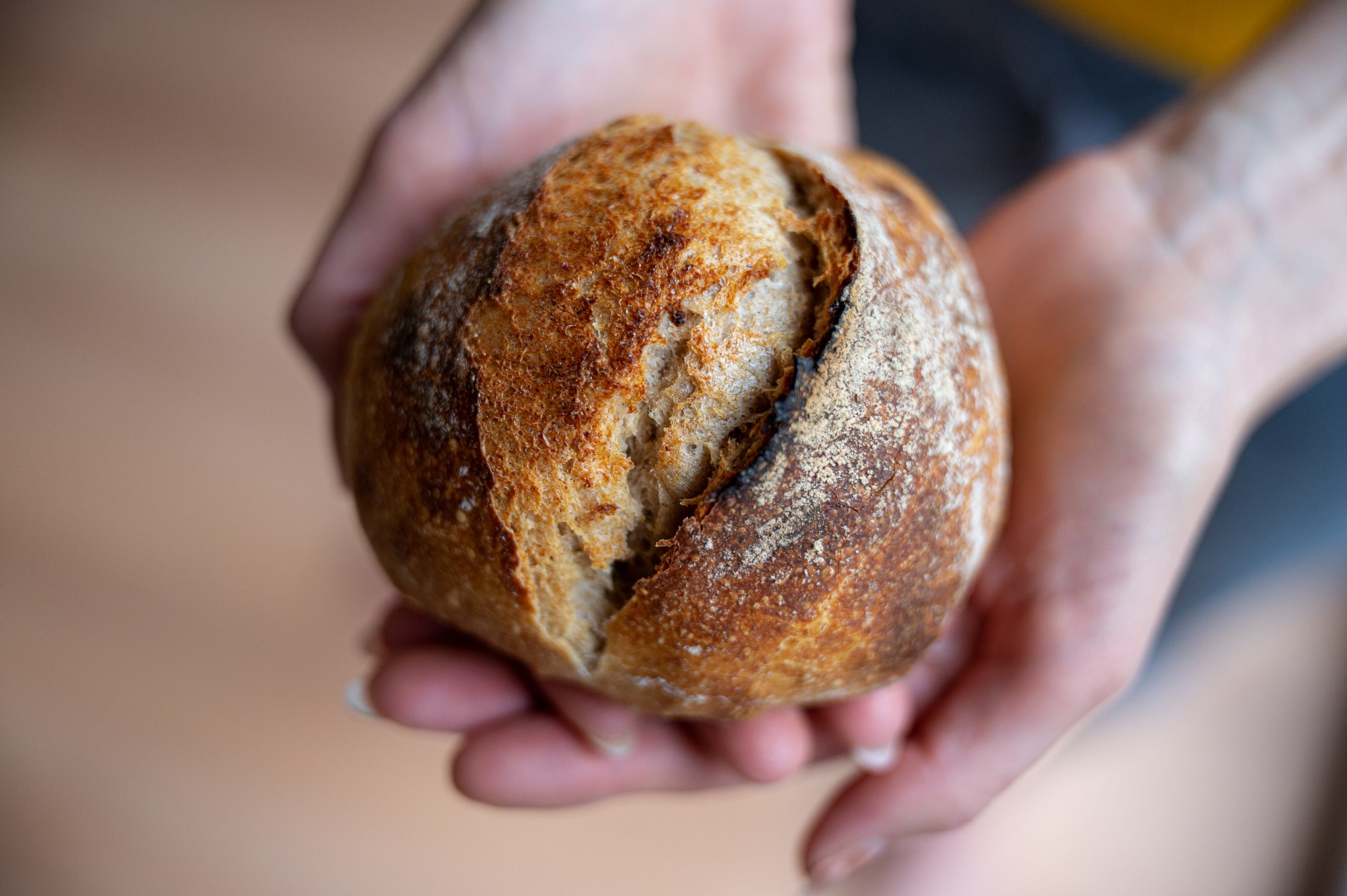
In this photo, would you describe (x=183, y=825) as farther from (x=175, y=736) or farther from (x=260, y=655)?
(x=260, y=655)

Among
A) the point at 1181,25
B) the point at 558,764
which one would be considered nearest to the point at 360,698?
the point at 558,764

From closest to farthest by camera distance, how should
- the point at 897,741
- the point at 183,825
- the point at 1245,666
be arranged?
1. the point at 897,741
2. the point at 183,825
3. the point at 1245,666

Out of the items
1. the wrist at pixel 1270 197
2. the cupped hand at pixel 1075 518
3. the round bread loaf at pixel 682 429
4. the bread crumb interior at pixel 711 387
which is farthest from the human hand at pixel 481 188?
the wrist at pixel 1270 197

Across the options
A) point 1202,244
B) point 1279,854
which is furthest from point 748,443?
point 1279,854

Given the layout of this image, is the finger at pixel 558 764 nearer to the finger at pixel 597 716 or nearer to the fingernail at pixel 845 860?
the finger at pixel 597 716

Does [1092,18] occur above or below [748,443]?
above

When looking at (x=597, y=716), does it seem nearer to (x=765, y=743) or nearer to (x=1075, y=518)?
(x=765, y=743)

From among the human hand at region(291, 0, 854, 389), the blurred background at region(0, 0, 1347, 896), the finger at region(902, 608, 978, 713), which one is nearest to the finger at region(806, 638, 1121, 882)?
the finger at region(902, 608, 978, 713)
